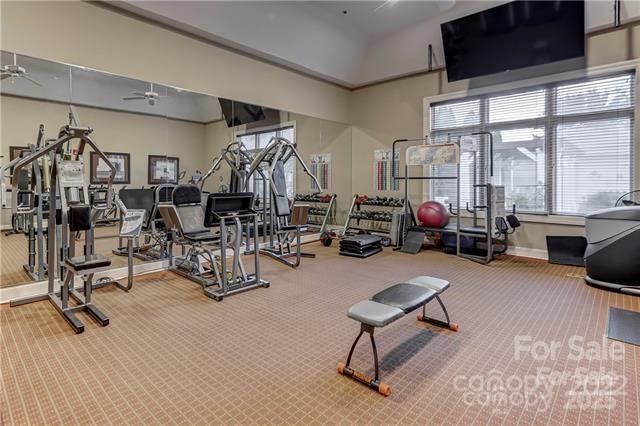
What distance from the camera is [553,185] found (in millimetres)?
Result: 5578

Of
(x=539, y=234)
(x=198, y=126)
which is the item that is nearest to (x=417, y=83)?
(x=539, y=234)

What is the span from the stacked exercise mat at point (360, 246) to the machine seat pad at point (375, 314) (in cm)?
356

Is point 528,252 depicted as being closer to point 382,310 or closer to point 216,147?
point 382,310

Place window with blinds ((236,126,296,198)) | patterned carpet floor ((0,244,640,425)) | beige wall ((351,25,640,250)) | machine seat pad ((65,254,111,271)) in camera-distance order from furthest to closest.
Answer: window with blinds ((236,126,296,198)) → beige wall ((351,25,640,250)) → machine seat pad ((65,254,111,271)) → patterned carpet floor ((0,244,640,425))

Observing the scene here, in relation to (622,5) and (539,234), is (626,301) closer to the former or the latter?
(539,234)

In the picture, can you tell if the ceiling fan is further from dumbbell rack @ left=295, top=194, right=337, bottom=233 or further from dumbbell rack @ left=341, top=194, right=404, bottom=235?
dumbbell rack @ left=341, top=194, right=404, bottom=235

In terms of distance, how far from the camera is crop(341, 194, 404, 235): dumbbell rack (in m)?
7.11

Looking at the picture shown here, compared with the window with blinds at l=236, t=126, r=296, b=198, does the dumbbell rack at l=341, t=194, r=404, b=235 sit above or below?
below

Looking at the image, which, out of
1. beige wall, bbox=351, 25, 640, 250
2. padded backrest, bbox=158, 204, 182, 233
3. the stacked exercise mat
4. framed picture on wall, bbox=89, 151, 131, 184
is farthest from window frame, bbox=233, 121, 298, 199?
padded backrest, bbox=158, 204, 182, 233

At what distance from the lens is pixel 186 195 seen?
4656 millimetres

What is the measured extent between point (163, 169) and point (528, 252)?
6.11m

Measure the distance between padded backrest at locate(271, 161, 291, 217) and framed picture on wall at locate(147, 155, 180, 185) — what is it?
4.82ft

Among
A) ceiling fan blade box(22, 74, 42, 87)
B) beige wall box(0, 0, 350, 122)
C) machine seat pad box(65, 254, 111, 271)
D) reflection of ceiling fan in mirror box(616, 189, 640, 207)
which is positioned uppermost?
beige wall box(0, 0, 350, 122)

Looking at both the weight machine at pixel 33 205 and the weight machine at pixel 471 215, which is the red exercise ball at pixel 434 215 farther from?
the weight machine at pixel 33 205
